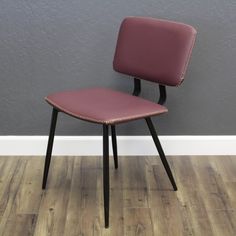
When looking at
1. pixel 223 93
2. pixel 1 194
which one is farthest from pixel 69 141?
pixel 223 93

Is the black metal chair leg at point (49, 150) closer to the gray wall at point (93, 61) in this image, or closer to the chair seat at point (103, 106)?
the chair seat at point (103, 106)

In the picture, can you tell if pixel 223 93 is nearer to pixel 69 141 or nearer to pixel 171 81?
pixel 171 81

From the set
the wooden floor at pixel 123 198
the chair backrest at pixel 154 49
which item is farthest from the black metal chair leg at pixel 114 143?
the chair backrest at pixel 154 49

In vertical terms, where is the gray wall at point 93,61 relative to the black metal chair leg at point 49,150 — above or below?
above

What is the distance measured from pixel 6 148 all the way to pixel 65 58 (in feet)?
1.92

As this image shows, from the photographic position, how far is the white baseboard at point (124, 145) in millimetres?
2359

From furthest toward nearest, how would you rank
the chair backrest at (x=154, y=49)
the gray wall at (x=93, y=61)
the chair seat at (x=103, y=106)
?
the gray wall at (x=93, y=61), the chair backrest at (x=154, y=49), the chair seat at (x=103, y=106)

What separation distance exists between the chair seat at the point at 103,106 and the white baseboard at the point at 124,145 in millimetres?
441

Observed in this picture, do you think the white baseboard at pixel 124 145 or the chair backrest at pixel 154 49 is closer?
the chair backrest at pixel 154 49

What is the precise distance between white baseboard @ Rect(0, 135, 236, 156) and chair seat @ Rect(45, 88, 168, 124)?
1.45 feet

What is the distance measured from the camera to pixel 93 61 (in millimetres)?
2223

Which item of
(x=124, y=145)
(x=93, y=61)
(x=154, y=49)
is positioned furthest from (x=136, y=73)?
(x=124, y=145)

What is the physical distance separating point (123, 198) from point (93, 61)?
2.28ft

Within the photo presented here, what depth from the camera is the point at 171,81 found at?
192 centimetres
